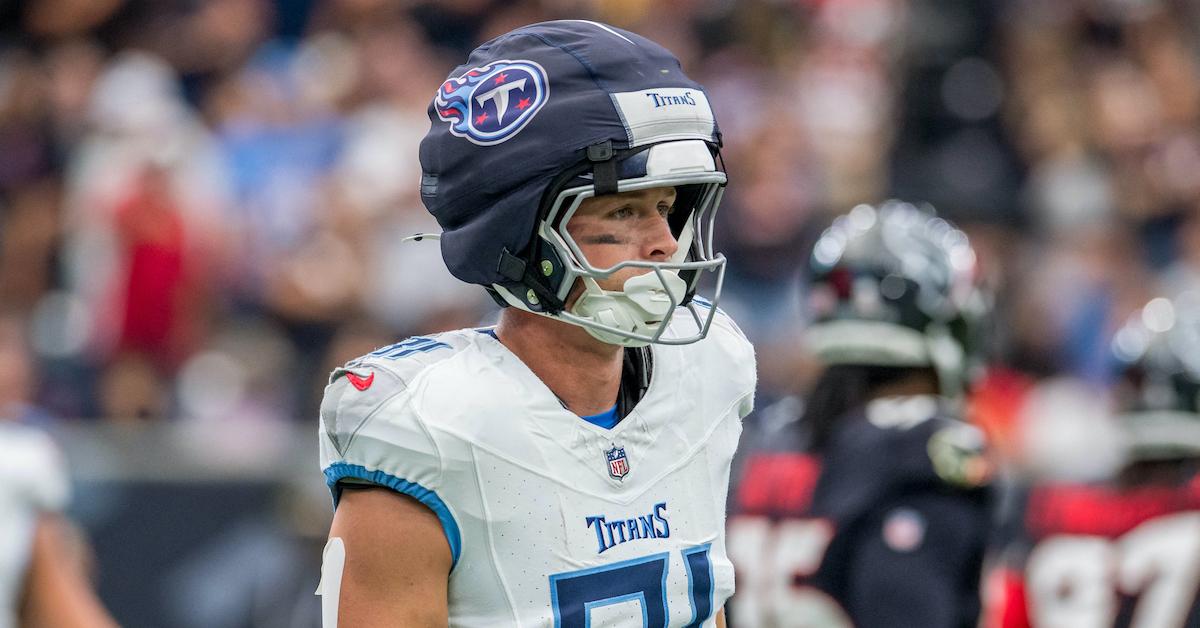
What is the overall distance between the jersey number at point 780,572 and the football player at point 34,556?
5.98 ft

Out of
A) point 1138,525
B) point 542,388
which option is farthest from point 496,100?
point 1138,525

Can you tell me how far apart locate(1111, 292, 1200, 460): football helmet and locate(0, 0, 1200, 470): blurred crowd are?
3.38 meters

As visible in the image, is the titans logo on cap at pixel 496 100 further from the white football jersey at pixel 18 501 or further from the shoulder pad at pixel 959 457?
the white football jersey at pixel 18 501

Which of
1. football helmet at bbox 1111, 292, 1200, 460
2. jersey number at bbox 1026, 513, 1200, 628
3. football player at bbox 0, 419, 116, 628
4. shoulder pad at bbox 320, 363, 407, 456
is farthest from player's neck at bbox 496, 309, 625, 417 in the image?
football player at bbox 0, 419, 116, 628

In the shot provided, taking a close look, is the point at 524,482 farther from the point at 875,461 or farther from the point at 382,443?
the point at 875,461

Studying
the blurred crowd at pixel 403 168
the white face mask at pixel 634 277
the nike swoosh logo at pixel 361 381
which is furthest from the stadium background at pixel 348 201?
the nike swoosh logo at pixel 361 381

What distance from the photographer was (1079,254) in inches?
386

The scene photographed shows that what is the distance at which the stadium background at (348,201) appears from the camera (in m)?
8.09

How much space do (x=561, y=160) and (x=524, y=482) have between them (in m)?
0.47

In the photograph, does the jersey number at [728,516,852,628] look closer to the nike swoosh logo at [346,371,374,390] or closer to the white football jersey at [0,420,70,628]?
the nike swoosh logo at [346,371,374,390]

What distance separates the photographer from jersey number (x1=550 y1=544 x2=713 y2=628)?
2.68 m

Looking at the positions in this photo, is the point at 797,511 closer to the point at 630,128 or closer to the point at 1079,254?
the point at 630,128

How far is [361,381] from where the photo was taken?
2.68 metres

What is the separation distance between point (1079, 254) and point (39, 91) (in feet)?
18.4
